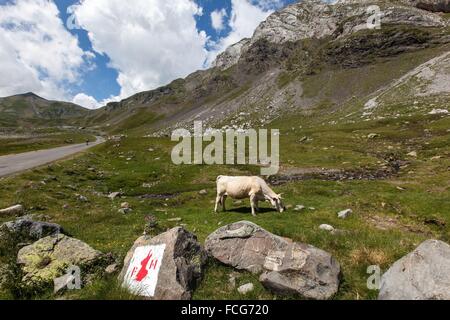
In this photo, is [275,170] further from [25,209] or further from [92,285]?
[92,285]

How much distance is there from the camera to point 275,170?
45.1m

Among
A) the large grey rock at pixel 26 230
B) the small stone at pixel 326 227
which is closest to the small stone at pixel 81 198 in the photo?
the large grey rock at pixel 26 230

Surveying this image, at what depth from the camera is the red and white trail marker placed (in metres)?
10.1

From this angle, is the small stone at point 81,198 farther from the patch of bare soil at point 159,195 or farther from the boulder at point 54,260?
the boulder at point 54,260

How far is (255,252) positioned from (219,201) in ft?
44.1

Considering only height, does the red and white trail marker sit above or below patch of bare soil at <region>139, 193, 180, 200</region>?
above

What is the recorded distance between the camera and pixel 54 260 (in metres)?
12.1

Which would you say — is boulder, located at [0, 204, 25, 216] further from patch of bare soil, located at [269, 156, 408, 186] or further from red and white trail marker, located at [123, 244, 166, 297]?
patch of bare soil, located at [269, 156, 408, 186]

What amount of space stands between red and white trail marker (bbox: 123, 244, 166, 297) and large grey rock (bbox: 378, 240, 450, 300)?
6507 mm

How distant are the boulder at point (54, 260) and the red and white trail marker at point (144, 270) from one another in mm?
1535

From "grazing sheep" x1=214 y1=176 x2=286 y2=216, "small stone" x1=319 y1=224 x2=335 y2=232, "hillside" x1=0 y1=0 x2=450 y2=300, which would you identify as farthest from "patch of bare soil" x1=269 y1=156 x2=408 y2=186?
"small stone" x1=319 y1=224 x2=335 y2=232

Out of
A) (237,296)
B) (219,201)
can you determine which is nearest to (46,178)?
(219,201)

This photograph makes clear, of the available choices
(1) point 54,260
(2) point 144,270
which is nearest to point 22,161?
(1) point 54,260

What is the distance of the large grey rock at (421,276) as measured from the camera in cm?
909
